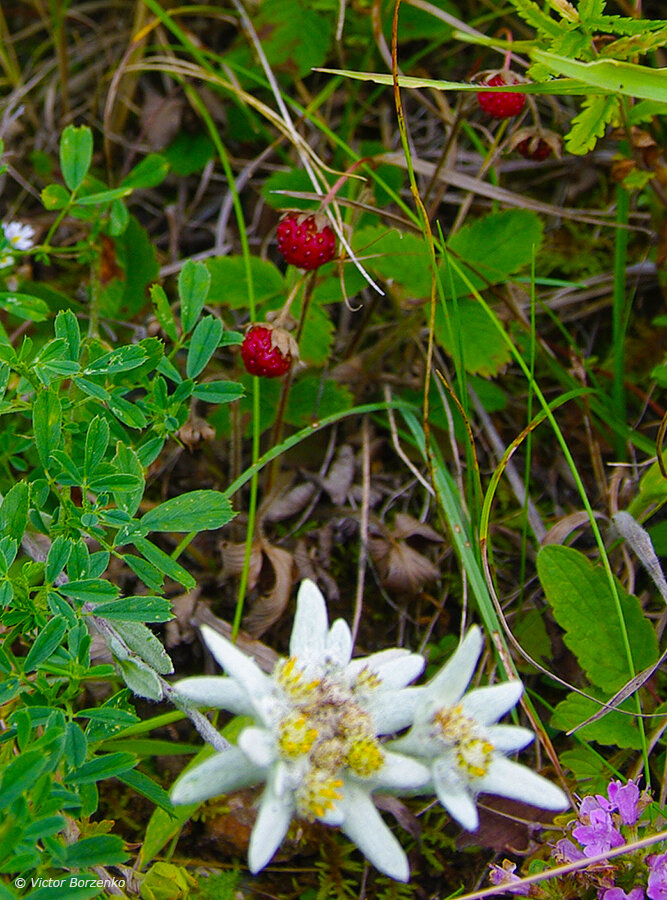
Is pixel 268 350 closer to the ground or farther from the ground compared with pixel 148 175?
closer to the ground

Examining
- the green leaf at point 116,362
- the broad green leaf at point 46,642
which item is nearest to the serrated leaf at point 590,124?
the green leaf at point 116,362

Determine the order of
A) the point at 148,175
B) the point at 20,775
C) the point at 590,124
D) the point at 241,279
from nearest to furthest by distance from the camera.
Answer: the point at 20,775, the point at 590,124, the point at 241,279, the point at 148,175

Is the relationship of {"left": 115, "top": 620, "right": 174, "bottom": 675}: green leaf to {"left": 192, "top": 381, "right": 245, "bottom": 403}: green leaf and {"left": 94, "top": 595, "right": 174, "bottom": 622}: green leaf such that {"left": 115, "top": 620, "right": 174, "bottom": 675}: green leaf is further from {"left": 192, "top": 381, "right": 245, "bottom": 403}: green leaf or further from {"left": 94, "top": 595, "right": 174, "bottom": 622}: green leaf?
{"left": 192, "top": 381, "right": 245, "bottom": 403}: green leaf

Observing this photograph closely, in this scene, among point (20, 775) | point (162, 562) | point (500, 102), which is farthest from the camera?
point (500, 102)

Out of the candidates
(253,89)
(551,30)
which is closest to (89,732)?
(551,30)

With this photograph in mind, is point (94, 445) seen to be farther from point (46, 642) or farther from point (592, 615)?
point (592, 615)

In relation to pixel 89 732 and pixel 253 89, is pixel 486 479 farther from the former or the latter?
pixel 253 89

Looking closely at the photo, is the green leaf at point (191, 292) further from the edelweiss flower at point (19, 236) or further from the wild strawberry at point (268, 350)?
the edelweiss flower at point (19, 236)

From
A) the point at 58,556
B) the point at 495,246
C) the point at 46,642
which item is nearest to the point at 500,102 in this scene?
the point at 495,246
